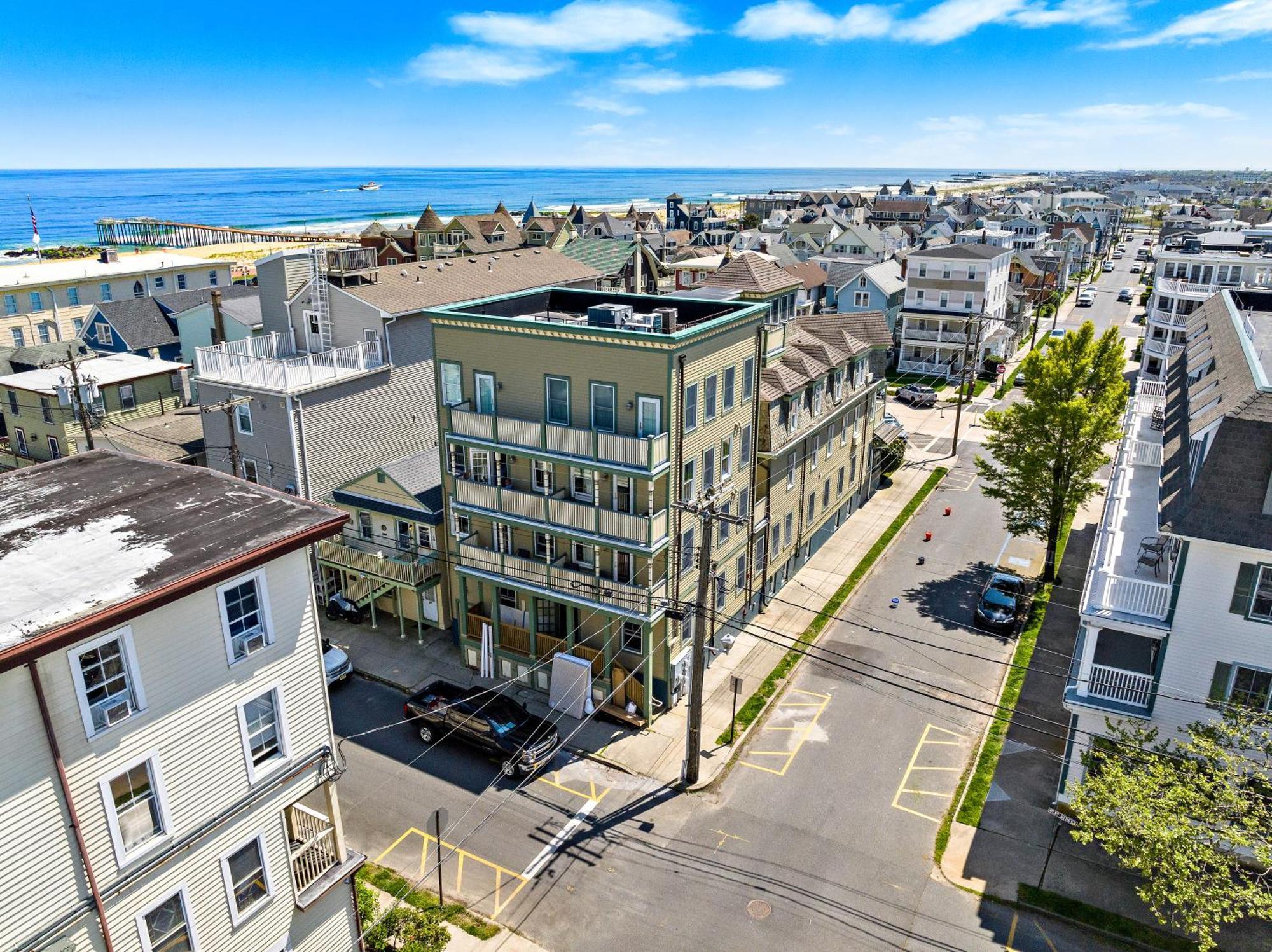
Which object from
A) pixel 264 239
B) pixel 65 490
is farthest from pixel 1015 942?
pixel 264 239

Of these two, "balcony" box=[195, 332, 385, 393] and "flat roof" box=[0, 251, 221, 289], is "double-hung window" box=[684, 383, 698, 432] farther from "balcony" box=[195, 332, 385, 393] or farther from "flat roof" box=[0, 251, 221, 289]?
"flat roof" box=[0, 251, 221, 289]

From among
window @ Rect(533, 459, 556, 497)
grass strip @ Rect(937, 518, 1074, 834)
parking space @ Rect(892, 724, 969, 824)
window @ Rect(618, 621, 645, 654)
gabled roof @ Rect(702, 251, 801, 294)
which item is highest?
gabled roof @ Rect(702, 251, 801, 294)

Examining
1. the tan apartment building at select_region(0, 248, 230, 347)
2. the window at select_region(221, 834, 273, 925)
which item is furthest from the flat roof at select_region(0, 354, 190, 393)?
the window at select_region(221, 834, 273, 925)

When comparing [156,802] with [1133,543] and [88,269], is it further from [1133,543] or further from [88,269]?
[88,269]

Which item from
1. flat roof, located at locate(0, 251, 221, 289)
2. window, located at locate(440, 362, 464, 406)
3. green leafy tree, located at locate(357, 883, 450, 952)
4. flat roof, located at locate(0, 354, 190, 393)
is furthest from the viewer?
flat roof, located at locate(0, 251, 221, 289)

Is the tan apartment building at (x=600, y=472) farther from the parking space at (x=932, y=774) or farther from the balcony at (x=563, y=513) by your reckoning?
the parking space at (x=932, y=774)

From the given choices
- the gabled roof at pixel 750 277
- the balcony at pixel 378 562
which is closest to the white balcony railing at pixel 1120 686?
the balcony at pixel 378 562

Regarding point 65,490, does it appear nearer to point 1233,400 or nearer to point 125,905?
point 125,905
